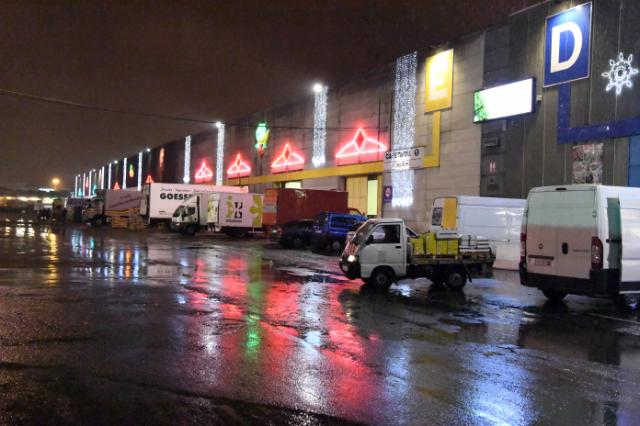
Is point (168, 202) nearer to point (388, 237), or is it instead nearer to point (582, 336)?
point (388, 237)

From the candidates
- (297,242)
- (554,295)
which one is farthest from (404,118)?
(554,295)

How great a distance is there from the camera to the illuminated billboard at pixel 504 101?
77.0 ft

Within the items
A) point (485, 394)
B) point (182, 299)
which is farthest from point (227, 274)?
point (485, 394)

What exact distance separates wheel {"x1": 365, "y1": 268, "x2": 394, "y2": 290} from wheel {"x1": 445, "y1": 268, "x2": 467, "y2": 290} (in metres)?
1.43

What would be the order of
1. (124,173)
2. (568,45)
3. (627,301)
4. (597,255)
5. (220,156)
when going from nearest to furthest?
(597,255)
(627,301)
(568,45)
(220,156)
(124,173)

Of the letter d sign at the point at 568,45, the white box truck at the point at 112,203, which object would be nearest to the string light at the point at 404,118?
the letter d sign at the point at 568,45

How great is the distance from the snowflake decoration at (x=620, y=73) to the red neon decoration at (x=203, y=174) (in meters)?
48.0

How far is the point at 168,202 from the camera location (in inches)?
1599

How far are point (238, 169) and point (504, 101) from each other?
34.6 metres

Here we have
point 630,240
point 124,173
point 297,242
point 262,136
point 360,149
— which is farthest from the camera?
point 124,173

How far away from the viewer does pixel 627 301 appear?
10.5 m

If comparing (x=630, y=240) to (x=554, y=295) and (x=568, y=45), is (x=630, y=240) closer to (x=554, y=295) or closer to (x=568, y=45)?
(x=554, y=295)

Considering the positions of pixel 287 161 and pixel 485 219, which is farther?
pixel 287 161

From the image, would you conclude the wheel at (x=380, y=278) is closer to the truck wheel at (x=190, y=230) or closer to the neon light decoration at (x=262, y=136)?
the truck wheel at (x=190, y=230)
